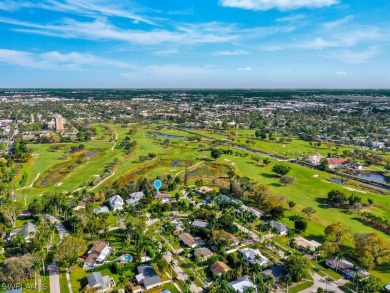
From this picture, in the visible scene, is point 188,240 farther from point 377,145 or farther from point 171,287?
point 377,145

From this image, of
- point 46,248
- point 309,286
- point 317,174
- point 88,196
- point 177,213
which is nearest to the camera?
point 309,286

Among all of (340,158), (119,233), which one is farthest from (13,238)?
(340,158)

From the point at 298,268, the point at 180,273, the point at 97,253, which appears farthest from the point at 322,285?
the point at 97,253

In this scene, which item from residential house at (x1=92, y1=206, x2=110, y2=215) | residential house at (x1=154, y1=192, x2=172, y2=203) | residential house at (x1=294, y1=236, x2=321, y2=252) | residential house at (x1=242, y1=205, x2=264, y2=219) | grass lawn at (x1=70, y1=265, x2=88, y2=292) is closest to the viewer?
grass lawn at (x1=70, y1=265, x2=88, y2=292)

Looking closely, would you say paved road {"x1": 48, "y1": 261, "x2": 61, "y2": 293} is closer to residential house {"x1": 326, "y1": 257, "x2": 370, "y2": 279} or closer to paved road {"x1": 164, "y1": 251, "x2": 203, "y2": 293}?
paved road {"x1": 164, "y1": 251, "x2": 203, "y2": 293}

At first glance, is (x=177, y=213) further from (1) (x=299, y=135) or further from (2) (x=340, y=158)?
(1) (x=299, y=135)

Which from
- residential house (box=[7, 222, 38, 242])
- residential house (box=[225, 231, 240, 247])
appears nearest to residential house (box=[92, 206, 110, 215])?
residential house (box=[7, 222, 38, 242])

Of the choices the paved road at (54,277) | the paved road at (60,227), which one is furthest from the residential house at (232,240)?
the paved road at (60,227)
